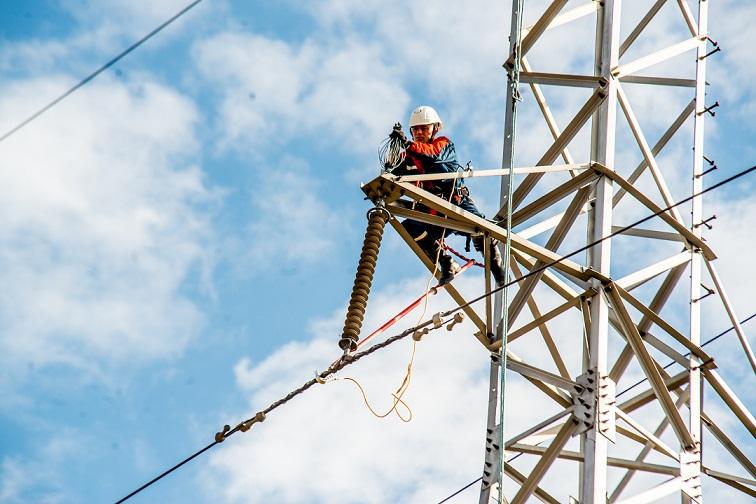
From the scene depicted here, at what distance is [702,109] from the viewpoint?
12.5 meters

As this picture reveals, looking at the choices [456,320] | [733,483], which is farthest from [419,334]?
[733,483]

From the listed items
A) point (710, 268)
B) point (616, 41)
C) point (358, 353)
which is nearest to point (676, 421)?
point (710, 268)

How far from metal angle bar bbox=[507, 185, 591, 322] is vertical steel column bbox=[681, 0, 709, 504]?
1.26 m

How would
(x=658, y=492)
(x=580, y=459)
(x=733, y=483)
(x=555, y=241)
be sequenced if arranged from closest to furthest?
(x=658, y=492) < (x=580, y=459) < (x=733, y=483) < (x=555, y=241)

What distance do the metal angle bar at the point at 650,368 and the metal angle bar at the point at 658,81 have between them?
2.34 metres

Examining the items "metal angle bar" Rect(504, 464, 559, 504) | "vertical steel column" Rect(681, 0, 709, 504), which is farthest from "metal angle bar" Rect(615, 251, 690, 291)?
"metal angle bar" Rect(504, 464, 559, 504)

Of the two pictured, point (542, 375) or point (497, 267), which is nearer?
point (542, 375)

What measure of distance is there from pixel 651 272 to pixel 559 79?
1.98 meters

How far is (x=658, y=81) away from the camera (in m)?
12.6

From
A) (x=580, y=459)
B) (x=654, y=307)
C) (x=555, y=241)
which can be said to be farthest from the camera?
(x=654, y=307)

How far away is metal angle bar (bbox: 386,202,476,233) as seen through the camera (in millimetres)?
10539

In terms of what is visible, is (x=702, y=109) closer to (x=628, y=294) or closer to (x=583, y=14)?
(x=583, y=14)

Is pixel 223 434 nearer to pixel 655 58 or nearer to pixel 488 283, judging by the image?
pixel 488 283

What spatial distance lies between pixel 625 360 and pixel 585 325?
1099 mm
